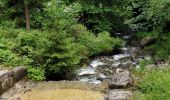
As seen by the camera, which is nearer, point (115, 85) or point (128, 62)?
point (115, 85)

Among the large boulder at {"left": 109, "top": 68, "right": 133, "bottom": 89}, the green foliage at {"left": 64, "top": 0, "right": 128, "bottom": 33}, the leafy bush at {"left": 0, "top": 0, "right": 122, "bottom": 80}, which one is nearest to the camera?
the large boulder at {"left": 109, "top": 68, "right": 133, "bottom": 89}

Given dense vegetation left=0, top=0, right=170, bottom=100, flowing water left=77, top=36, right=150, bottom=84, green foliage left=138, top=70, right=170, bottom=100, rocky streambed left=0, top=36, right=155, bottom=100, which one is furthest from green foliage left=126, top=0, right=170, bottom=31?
green foliage left=138, top=70, right=170, bottom=100

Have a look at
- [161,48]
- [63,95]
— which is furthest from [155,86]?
[161,48]

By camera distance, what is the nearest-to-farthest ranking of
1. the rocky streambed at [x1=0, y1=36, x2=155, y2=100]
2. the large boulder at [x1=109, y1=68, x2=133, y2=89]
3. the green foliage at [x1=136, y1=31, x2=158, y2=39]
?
the rocky streambed at [x1=0, y1=36, x2=155, y2=100], the large boulder at [x1=109, y1=68, x2=133, y2=89], the green foliage at [x1=136, y1=31, x2=158, y2=39]

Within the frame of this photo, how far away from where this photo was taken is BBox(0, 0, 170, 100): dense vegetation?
17344 millimetres

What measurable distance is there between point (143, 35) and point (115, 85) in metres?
11.2

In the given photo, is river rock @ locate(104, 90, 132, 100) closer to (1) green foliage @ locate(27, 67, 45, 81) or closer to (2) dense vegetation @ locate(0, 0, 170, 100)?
(2) dense vegetation @ locate(0, 0, 170, 100)

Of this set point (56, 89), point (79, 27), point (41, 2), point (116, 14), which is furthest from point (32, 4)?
point (56, 89)

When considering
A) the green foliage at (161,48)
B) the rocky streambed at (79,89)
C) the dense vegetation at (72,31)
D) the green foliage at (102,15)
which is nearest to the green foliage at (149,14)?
the dense vegetation at (72,31)

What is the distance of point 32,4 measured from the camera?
918 inches

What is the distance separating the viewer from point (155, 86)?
13602 mm

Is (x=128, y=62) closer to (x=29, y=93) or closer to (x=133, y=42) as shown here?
(x=133, y=42)

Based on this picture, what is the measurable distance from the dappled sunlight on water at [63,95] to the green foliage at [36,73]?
5.34 ft

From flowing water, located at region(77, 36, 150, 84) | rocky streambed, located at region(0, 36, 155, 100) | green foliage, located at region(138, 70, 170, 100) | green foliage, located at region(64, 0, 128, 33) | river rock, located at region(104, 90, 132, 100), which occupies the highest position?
→ green foliage, located at region(64, 0, 128, 33)
